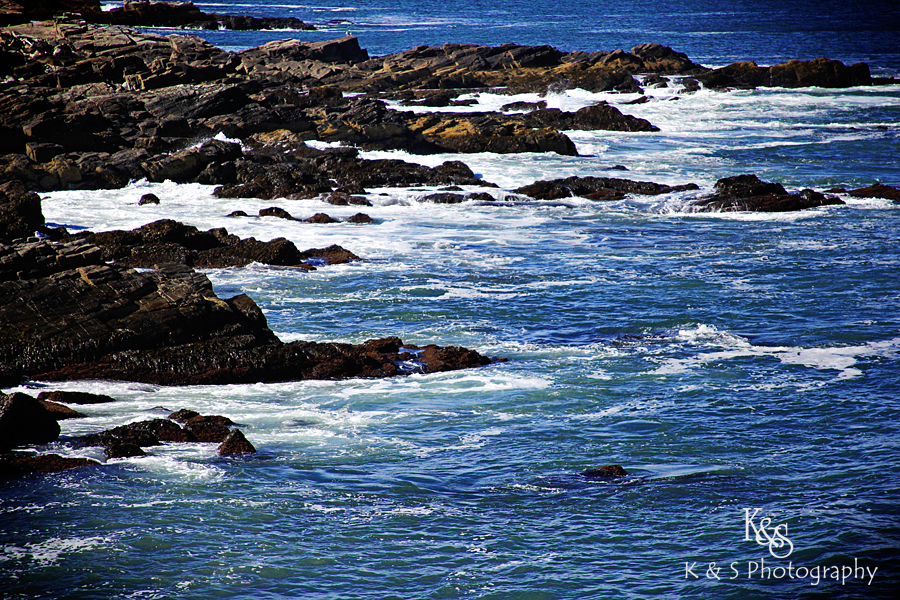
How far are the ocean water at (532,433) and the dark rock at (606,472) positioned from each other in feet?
0.70

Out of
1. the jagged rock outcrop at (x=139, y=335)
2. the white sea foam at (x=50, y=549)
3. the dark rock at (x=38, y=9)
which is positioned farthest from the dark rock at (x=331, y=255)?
the dark rock at (x=38, y=9)

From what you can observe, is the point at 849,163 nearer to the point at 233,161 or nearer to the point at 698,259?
the point at 698,259

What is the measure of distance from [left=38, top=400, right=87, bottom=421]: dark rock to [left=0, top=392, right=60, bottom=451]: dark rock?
72cm

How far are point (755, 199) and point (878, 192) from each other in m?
5.31

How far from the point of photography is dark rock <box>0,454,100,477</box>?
1048 centimetres

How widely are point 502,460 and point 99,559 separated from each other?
5351 mm

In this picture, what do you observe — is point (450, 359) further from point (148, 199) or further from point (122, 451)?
point (148, 199)

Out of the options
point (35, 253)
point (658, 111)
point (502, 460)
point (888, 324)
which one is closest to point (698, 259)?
point (888, 324)

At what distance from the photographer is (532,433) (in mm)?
12586

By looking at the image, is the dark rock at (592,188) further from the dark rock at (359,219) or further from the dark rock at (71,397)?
the dark rock at (71,397)

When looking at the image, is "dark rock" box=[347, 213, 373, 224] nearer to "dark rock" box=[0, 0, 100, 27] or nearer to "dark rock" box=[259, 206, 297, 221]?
"dark rock" box=[259, 206, 297, 221]

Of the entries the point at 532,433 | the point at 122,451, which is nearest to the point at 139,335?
the point at 122,451

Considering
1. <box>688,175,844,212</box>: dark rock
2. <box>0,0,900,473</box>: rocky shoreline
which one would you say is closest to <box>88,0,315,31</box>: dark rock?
<box>0,0,900,473</box>: rocky shoreline

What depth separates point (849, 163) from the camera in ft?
123
